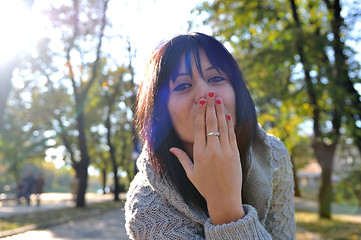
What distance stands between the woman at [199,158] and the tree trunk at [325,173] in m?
11.4

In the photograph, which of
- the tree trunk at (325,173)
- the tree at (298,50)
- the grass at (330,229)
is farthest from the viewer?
the tree trunk at (325,173)

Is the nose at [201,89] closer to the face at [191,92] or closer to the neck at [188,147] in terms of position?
the face at [191,92]

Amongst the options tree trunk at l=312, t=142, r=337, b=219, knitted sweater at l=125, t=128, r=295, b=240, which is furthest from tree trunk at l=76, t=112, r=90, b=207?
knitted sweater at l=125, t=128, r=295, b=240

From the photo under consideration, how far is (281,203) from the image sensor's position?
1.93 meters

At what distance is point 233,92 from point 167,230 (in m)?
0.72

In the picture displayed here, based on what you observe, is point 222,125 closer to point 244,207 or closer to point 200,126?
point 200,126

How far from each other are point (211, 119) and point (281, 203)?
88 cm

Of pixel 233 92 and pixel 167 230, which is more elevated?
pixel 233 92

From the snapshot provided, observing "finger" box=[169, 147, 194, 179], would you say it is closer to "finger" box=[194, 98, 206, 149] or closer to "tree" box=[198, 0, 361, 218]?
"finger" box=[194, 98, 206, 149]

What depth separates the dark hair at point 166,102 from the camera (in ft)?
5.39

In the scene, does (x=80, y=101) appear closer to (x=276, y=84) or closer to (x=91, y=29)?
(x=91, y=29)

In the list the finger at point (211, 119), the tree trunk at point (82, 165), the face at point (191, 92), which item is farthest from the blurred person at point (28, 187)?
the finger at point (211, 119)

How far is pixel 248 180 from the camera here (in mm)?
1816

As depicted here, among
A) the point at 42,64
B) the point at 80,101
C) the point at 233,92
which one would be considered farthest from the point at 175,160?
the point at 42,64
